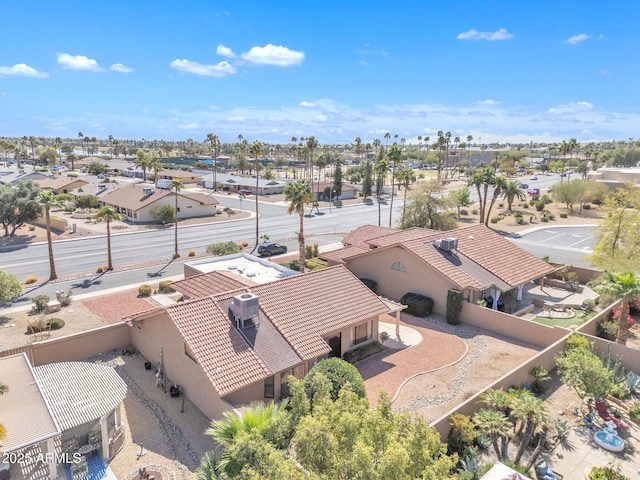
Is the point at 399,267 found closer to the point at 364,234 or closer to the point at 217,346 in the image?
the point at 364,234

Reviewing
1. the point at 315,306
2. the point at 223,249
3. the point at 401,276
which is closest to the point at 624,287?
the point at 401,276

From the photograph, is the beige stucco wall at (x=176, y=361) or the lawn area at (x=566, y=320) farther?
the lawn area at (x=566, y=320)

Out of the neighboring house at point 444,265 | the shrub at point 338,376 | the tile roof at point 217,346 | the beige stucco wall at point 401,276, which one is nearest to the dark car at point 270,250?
the neighboring house at point 444,265

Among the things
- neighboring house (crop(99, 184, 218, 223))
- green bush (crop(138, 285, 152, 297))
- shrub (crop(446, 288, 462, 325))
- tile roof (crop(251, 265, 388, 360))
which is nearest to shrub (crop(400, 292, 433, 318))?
shrub (crop(446, 288, 462, 325))

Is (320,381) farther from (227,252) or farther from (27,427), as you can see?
(227,252)

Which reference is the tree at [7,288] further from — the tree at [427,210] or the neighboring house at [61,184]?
the neighboring house at [61,184]
